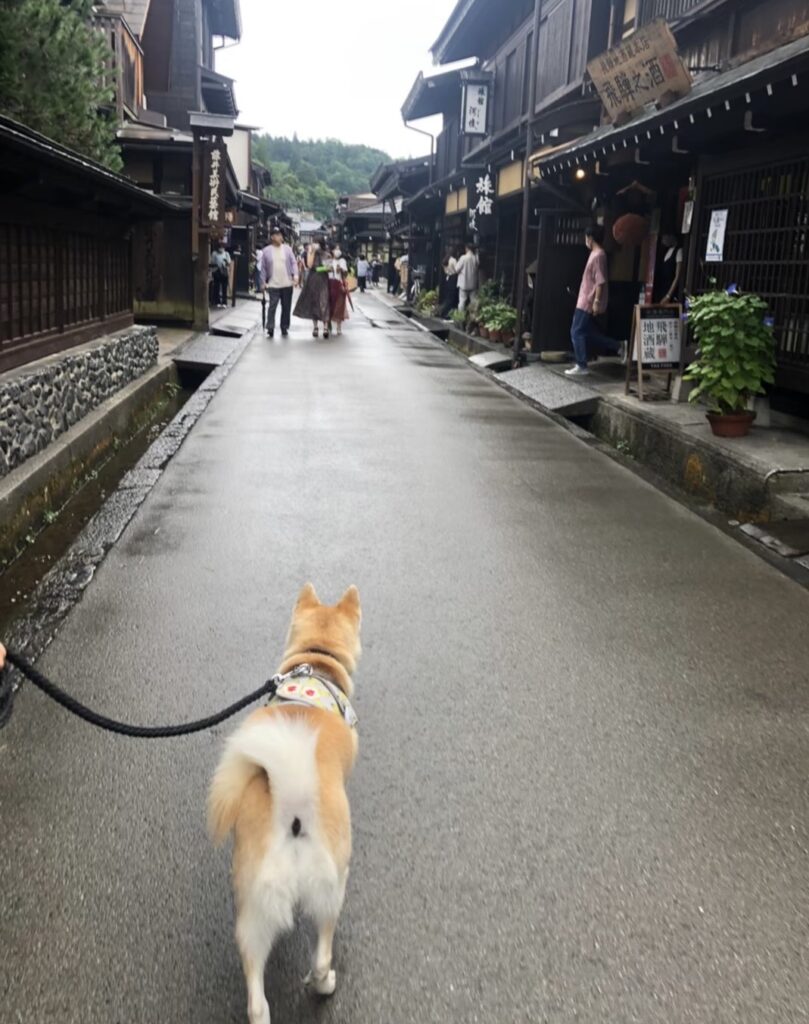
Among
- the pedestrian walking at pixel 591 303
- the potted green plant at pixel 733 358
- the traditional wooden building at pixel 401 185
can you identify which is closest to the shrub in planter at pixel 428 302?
the traditional wooden building at pixel 401 185

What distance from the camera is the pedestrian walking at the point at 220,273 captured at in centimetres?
→ 3094

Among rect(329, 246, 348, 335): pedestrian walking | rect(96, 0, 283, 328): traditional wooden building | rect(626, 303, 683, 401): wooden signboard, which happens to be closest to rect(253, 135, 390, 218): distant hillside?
rect(96, 0, 283, 328): traditional wooden building

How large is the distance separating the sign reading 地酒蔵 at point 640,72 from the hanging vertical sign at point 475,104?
13.1 m

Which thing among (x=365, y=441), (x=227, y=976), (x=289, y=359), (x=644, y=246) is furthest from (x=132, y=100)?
(x=227, y=976)

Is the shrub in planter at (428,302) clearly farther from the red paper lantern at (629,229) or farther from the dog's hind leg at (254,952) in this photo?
the dog's hind leg at (254,952)

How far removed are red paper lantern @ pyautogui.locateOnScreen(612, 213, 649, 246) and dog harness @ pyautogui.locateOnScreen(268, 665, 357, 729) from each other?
533 inches

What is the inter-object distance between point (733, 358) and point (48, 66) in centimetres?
823

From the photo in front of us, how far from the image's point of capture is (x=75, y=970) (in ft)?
9.07

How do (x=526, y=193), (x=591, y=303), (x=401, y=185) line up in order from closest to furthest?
(x=591, y=303)
(x=526, y=193)
(x=401, y=185)

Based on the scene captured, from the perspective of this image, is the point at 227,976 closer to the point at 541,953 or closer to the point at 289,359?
the point at 541,953

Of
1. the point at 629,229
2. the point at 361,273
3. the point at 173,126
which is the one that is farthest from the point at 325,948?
the point at 361,273

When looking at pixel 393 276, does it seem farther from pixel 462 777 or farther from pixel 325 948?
pixel 325 948

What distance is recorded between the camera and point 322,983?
2.66 m

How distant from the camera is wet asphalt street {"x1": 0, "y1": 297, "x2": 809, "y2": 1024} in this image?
276cm
